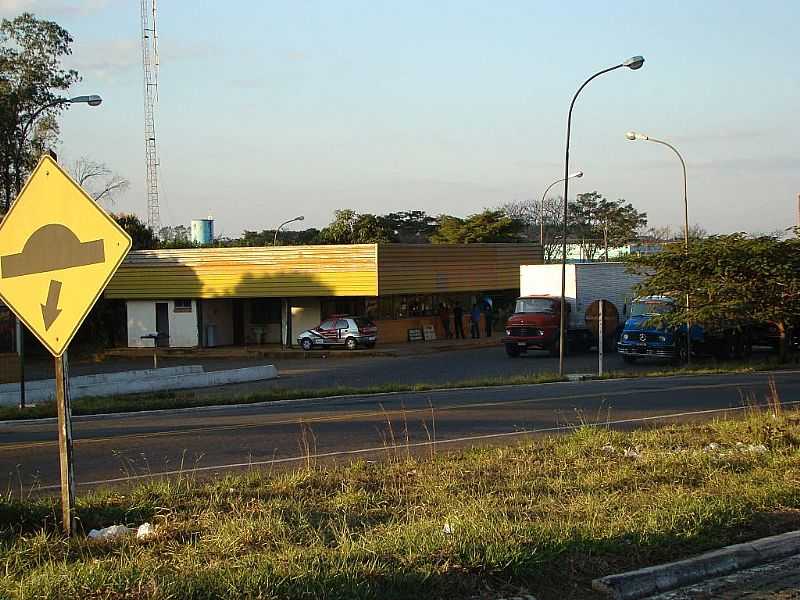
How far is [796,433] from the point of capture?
11867 millimetres

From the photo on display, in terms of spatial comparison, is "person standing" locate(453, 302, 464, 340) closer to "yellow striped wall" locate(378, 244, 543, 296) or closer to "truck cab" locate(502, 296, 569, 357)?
"yellow striped wall" locate(378, 244, 543, 296)

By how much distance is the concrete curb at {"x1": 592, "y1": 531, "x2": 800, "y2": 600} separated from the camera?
6328mm

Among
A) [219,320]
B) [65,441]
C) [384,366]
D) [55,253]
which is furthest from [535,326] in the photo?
[55,253]

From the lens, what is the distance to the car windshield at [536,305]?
127ft

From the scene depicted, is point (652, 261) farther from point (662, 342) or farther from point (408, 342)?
point (408, 342)

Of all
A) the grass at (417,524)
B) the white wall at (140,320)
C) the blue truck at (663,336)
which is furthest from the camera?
the white wall at (140,320)

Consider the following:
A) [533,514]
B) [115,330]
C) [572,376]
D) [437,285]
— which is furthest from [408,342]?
[533,514]

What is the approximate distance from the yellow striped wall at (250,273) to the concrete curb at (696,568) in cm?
3805

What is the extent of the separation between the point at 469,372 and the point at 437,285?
52.3 ft

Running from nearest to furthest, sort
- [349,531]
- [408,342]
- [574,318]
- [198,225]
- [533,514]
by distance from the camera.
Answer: [349,531]
[533,514]
[574,318]
[408,342]
[198,225]

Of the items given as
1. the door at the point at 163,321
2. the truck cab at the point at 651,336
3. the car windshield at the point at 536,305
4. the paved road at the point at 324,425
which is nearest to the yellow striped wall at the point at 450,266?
the car windshield at the point at 536,305

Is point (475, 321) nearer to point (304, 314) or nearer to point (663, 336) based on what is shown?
point (304, 314)

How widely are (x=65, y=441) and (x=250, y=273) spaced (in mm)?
40203

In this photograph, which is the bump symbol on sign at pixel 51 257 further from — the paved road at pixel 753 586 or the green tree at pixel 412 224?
the green tree at pixel 412 224
